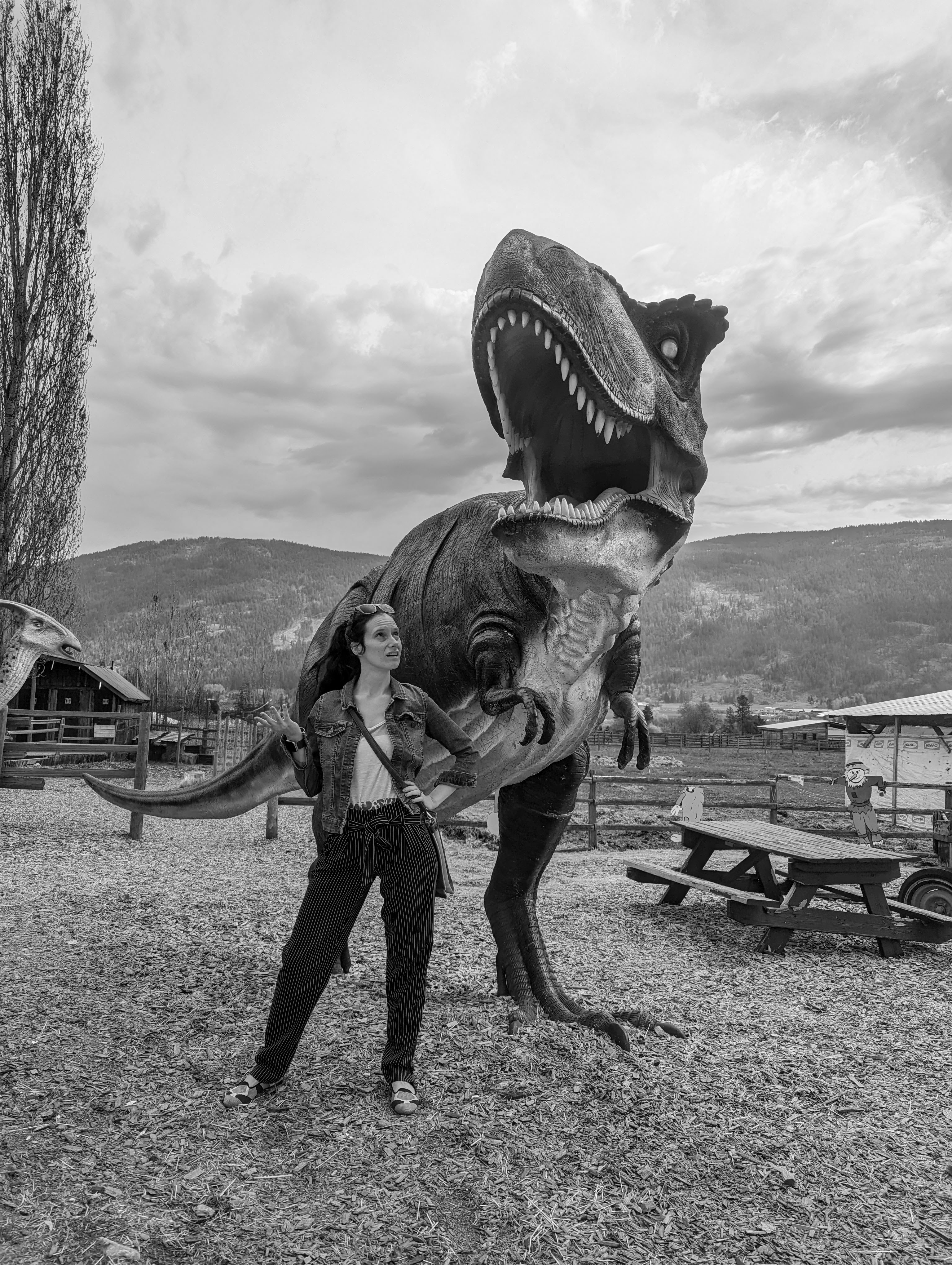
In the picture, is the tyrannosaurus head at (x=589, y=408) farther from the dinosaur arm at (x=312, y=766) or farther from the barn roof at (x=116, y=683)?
the barn roof at (x=116, y=683)

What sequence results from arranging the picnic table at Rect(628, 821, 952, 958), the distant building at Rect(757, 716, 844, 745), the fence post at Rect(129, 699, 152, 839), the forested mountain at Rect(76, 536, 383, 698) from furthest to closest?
the forested mountain at Rect(76, 536, 383, 698)
the distant building at Rect(757, 716, 844, 745)
the fence post at Rect(129, 699, 152, 839)
the picnic table at Rect(628, 821, 952, 958)

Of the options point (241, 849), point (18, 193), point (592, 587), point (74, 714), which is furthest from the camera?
point (18, 193)

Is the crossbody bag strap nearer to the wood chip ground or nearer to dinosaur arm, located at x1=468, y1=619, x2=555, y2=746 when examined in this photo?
dinosaur arm, located at x1=468, y1=619, x2=555, y2=746

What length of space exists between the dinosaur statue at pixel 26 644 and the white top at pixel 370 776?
1.81 metres

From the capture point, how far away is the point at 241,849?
10.8 m

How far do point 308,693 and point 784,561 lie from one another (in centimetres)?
18355

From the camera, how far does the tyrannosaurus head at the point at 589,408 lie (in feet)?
7.39

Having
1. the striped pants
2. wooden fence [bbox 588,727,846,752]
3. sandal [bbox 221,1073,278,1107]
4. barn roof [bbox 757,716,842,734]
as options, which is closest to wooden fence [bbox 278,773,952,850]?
the striped pants

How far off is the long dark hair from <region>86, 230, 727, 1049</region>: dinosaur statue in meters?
0.03

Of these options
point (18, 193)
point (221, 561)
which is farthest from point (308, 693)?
point (221, 561)

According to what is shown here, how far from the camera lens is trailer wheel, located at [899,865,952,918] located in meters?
7.56

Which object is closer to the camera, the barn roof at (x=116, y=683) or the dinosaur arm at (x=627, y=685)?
the dinosaur arm at (x=627, y=685)

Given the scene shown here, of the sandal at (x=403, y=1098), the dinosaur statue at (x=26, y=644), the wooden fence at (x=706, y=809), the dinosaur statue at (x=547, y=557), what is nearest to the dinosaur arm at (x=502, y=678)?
the dinosaur statue at (x=547, y=557)

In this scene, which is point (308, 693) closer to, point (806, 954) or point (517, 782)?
point (517, 782)
